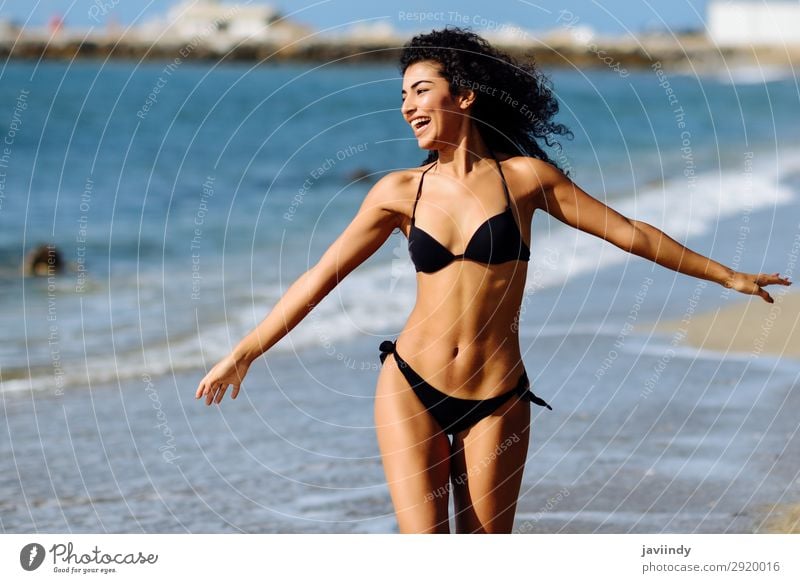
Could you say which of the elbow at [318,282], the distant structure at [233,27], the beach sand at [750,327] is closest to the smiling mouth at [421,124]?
the elbow at [318,282]

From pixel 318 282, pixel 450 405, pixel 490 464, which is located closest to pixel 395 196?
pixel 318 282

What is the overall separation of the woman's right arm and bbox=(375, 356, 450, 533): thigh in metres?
0.42

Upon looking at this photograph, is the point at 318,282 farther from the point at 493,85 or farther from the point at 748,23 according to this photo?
the point at 748,23

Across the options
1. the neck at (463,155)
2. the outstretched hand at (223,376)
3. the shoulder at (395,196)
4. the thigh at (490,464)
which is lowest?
the thigh at (490,464)

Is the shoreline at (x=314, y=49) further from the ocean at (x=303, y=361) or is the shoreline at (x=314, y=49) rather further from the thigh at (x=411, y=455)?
the thigh at (x=411, y=455)

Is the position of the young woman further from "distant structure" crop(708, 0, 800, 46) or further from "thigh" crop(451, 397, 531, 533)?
"distant structure" crop(708, 0, 800, 46)

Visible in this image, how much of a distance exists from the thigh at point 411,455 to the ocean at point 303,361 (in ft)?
7.96

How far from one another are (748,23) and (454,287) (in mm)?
57557

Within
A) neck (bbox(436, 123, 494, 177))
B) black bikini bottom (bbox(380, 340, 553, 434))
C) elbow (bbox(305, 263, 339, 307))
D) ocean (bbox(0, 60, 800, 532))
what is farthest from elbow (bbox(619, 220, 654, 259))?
ocean (bbox(0, 60, 800, 532))

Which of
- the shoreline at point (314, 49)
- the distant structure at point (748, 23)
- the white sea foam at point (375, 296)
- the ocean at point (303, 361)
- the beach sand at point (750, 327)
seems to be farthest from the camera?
the distant structure at point (748, 23)

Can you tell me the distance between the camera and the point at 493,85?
4625 millimetres

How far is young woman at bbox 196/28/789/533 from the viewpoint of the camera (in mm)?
4387

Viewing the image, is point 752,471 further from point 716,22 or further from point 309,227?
point 716,22

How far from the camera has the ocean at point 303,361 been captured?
730 centimetres
